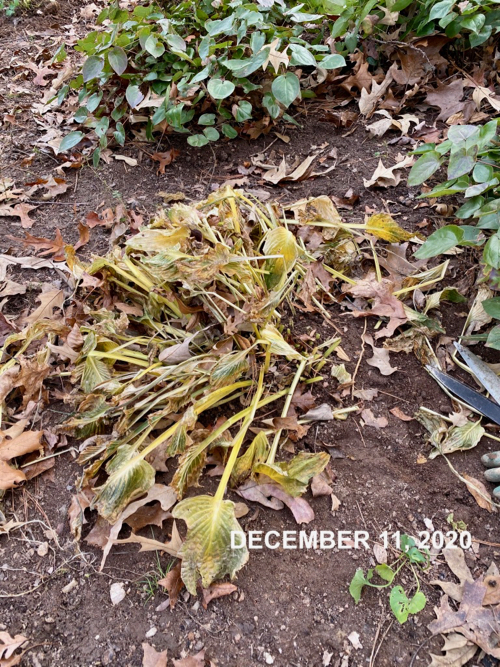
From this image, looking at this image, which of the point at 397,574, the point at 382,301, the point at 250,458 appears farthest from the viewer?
the point at 382,301

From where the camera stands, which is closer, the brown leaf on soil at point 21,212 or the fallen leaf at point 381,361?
the fallen leaf at point 381,361

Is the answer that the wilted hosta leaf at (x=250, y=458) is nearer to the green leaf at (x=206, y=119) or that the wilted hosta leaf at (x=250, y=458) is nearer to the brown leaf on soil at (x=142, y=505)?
the brown leaf on soil at (x=142, y=505)

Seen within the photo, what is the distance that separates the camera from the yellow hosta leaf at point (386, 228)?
5.95 feet

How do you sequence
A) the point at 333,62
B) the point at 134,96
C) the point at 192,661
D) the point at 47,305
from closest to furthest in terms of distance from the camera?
the point at 192,661, the point at 47,305, the point at 333,62, the point at 134,96

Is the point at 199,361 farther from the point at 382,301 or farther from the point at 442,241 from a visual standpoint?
the point at 442,241

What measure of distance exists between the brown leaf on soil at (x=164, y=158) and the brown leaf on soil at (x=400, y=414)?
1.70m

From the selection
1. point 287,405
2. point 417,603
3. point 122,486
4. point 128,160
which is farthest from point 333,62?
point 417,603

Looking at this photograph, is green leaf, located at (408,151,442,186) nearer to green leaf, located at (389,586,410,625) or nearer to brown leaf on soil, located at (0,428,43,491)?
green leaf, located at (389,586,410,625)

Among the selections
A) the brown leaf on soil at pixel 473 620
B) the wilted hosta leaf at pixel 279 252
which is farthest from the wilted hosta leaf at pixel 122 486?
the brown leaf on soil at pixel 473 620

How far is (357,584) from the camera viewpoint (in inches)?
48.3

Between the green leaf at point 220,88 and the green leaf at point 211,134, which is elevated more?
the green leaf at point 220,88

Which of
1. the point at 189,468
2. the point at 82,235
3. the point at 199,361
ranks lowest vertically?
the point at 189,468

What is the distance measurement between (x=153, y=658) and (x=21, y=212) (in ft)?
6.74

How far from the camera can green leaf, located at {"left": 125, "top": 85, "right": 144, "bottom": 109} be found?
94.9 inches
